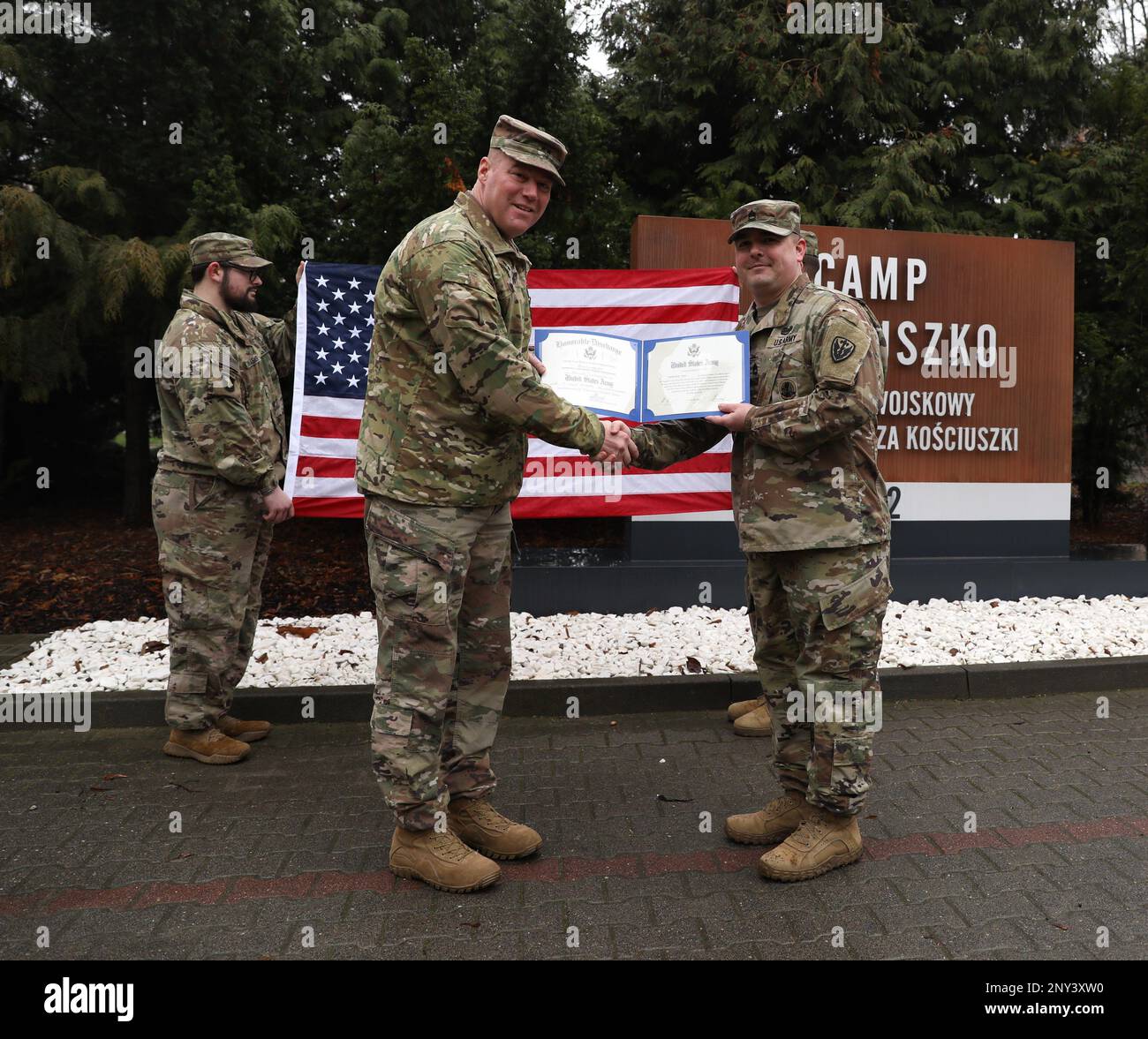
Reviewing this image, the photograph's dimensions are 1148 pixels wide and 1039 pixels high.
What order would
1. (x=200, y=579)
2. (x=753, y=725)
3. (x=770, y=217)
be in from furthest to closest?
(x=753, y=725)
(x=200, y=579)
(x=770, y=217)

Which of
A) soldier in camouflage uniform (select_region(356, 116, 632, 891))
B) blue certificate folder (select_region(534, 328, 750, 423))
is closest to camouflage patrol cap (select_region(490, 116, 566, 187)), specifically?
soldier in camouflage uniform (select_region(356, 116, 632, 891))

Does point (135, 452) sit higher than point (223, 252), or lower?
lower

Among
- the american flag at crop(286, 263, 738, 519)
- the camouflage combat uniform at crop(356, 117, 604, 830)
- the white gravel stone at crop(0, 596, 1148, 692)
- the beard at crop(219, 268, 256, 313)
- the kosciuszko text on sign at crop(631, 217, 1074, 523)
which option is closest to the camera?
the camouflage combat uniform at crop(356, 117, 604, 830)

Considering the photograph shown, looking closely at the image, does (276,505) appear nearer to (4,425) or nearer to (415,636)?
(415,636)

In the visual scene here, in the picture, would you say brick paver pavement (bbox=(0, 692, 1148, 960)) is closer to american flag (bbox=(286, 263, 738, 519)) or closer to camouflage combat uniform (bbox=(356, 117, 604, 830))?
camouflage combat uniform (bbox=(356, 117, 604, 830))

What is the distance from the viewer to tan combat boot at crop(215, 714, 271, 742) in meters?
4.64

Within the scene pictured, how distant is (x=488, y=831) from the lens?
333cm

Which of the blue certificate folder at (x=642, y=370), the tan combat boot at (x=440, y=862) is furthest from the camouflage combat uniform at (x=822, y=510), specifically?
the tan combat boot at (x=440, y=862)

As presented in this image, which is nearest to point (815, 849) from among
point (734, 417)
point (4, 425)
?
point (734, 417)

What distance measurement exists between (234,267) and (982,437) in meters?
5.34

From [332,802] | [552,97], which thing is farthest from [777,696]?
[552,97]

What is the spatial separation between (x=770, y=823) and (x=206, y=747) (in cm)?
251

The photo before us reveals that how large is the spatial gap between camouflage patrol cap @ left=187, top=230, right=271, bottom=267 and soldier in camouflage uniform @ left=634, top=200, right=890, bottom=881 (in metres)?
2.29
